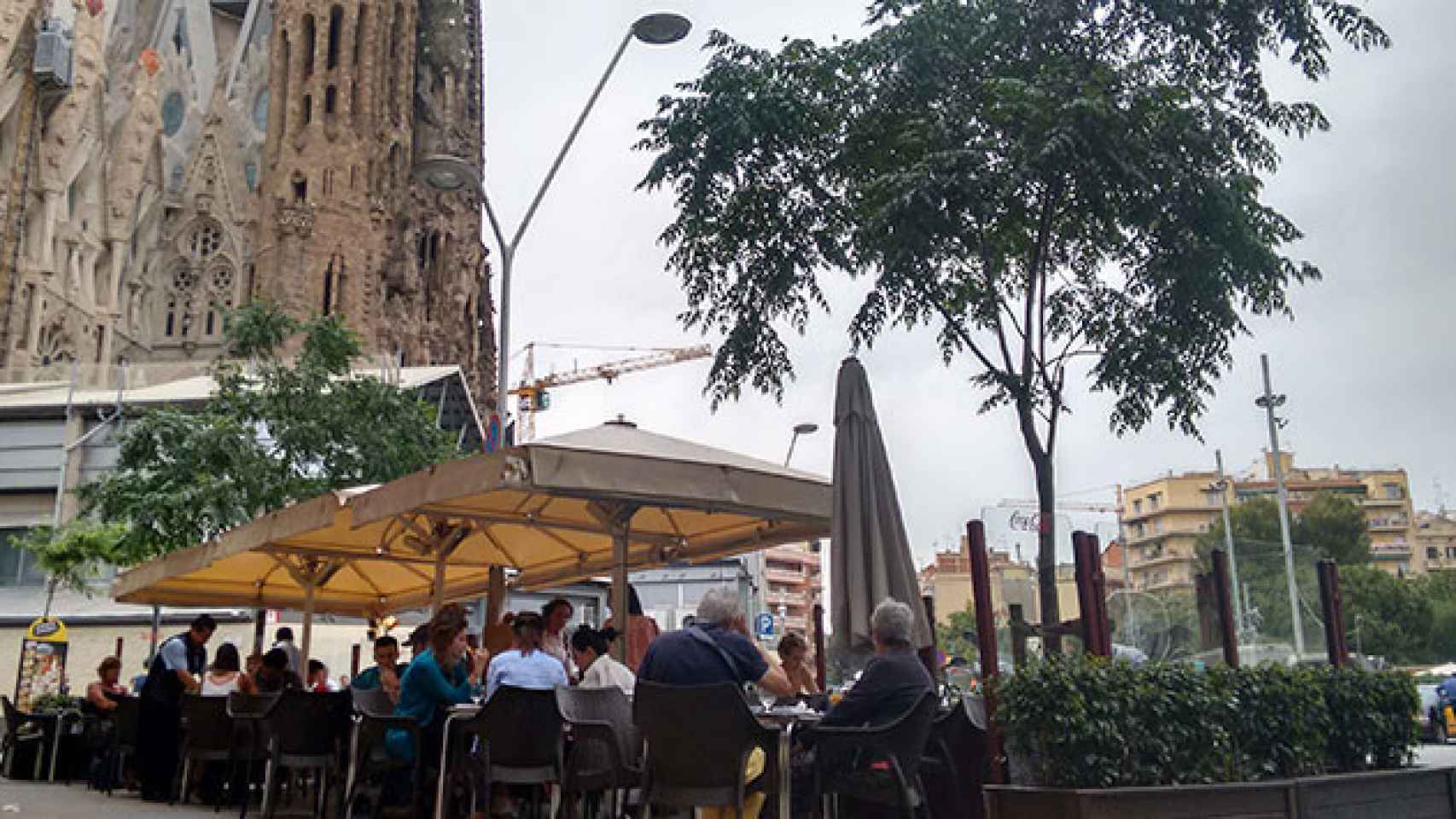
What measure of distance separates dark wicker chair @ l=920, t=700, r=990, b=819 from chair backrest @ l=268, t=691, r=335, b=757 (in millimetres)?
3733

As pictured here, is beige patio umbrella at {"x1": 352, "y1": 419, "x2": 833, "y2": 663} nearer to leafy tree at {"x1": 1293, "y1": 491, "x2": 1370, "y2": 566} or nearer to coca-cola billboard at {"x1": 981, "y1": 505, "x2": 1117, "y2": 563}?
coca-cola billboard at {"x1": 981, "y1": 505, "x2": 1117, "y2": 563}

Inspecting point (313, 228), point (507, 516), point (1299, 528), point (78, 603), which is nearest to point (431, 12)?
point (313, 228)

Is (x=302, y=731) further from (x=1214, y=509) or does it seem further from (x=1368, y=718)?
(x=1214, y=509)

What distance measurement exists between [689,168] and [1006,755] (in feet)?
30.8

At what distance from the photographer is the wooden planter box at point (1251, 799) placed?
5.23m

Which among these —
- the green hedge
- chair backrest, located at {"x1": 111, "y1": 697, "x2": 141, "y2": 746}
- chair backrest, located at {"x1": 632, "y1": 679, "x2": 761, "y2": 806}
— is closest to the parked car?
the green hedge

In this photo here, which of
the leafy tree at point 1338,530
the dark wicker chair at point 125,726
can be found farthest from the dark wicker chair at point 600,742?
the leafy tree at point 1338,530

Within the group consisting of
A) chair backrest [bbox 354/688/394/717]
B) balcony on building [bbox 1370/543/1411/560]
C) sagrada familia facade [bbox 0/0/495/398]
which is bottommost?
chair backrest [bbox 354/688/394/717]

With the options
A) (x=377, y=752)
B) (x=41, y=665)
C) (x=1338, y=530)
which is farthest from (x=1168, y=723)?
(x=1338, y=530)

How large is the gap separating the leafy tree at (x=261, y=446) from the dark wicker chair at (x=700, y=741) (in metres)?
16.4

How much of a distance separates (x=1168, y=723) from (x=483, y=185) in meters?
11.5

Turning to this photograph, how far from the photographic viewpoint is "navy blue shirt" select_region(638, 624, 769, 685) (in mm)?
5438

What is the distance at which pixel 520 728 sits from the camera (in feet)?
19.5

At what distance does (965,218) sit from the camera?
1239 centimetres
